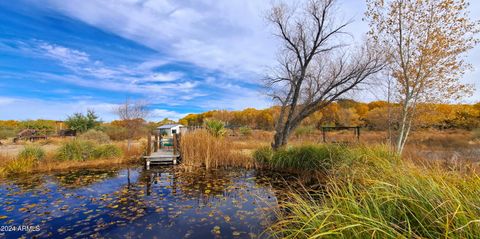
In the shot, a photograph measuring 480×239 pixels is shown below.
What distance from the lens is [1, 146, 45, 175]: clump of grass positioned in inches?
335

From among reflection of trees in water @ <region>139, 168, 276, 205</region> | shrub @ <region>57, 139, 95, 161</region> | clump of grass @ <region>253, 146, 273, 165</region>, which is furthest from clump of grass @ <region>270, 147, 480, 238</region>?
shrub @ <region>57, 139, 95, 161</region>

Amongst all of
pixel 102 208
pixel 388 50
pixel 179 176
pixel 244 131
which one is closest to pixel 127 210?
pixel 102 208

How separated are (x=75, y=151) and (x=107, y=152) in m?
1.29

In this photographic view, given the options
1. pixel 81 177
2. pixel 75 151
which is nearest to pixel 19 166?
pixel 75 151

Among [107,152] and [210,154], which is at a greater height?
[107,152]

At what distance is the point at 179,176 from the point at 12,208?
4.32 metres

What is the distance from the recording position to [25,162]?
29.1 feet

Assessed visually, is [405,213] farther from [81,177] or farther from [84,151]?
[84,151]

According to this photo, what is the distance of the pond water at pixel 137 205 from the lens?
13.2 feet

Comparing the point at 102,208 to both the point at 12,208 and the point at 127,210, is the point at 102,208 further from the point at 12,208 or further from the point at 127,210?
the point at 12,208

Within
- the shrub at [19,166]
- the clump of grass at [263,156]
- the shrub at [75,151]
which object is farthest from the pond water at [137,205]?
the shrub at [75,151]

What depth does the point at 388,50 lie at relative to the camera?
8828mm

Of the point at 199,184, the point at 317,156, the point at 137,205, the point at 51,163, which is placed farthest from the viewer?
the point at 51,163

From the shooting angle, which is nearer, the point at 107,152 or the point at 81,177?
the point at 81,177
